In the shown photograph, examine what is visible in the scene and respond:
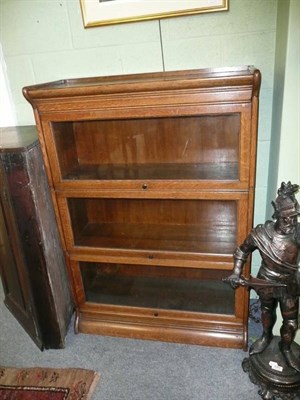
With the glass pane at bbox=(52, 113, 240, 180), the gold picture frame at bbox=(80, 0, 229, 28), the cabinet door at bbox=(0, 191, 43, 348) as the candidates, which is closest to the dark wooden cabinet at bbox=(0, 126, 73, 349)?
the cabinet door at bbox=(0, 191, 43, 348)

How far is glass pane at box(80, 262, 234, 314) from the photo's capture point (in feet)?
5.78

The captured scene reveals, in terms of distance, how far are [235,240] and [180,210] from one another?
0.36 metres

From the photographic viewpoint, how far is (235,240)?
63.2 inches

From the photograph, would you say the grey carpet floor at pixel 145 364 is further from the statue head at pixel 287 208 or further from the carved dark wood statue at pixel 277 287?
the statue head at pixel 287 208

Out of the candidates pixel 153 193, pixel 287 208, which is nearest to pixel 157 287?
pixel 153 193

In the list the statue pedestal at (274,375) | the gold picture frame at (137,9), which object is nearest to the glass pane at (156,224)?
the statue pedestal at (274,375)

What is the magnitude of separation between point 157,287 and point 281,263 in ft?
2.72

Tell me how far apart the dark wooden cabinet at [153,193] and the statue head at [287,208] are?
179 millimetres

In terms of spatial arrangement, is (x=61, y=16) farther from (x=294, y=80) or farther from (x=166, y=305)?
(x=166, y=305)

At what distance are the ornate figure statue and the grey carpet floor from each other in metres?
0.31

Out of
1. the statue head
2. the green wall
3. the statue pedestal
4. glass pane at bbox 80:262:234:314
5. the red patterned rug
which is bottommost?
the red patterned rug

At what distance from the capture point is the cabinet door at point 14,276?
5.38 ft

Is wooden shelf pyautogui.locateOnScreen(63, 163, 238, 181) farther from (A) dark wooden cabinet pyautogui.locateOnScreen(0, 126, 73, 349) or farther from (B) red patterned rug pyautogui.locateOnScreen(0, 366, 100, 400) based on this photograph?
(B) red patterned rug pyautogui.locateOnScreen(0, 366, 100, 400)

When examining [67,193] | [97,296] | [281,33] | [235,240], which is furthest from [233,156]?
[97,296]
